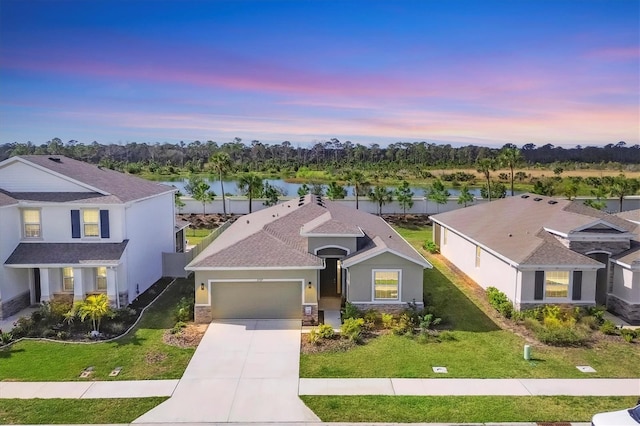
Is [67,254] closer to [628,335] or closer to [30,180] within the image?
[30,180]

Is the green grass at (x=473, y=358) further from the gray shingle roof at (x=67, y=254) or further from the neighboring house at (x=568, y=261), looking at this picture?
the gray shingle roof at (x=67, y=254)

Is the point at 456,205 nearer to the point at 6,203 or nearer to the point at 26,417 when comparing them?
the point at 6,203

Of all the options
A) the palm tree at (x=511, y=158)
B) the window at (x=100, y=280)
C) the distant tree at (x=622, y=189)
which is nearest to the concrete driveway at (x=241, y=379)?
the window at (x=100, y=280)

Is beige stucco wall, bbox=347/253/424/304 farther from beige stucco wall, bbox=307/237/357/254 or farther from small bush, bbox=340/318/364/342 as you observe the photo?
small bush, bbox=340/318/364/342

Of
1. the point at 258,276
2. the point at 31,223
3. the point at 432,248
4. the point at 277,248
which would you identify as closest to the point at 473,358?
the point at 258,276

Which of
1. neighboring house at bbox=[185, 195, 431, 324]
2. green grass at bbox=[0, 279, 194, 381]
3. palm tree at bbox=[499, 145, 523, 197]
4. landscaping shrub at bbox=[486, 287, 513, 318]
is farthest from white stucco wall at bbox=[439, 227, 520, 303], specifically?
palm tree at bbox=[499, 145, 523, 197]

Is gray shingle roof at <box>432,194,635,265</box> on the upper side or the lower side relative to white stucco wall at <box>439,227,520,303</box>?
upper
